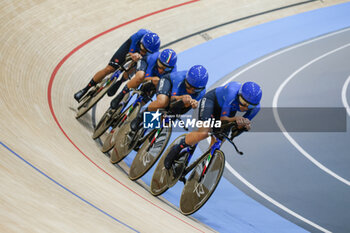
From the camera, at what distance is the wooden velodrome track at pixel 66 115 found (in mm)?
3461

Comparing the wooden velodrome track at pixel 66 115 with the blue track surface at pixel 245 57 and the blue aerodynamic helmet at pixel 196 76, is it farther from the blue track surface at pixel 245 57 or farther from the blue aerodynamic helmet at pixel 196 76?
the blue aerodynamic helmet at pixel 196 76

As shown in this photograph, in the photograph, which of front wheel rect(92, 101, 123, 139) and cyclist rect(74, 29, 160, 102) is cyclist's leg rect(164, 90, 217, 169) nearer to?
front wheel rect(92, 101, 123, 139)

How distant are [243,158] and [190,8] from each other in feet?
19.6

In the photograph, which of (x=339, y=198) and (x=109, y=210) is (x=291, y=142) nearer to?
(x=339, y=198)

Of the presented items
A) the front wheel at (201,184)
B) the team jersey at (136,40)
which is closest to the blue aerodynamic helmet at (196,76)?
the front wheel at (201,184)

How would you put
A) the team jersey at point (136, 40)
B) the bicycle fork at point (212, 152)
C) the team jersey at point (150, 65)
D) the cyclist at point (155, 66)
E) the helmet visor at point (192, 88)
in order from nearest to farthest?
the bicycle fork at point (212, 152) < the helmet visor at point (192, 88) < the cyclist at point (155, 66) < the team jersey at point (150, 65) < the team jersey at point (136, 40)

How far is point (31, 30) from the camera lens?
27.7 feet

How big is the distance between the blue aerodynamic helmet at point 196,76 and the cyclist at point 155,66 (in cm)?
80

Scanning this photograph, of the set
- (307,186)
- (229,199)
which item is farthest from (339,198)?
(229,199)

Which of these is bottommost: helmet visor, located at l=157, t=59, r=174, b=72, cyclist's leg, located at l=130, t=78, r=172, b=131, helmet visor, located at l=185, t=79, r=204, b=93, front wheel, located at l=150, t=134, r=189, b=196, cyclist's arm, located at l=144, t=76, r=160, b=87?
front wheel, located at l=150, t=134, r=189, b=196

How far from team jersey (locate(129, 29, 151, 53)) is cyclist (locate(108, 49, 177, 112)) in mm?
658

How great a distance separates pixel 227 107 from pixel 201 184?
0.88 metres

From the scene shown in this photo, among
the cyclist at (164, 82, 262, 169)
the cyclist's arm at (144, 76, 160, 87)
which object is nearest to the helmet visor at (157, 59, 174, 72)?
the cyclist's arm at (144, 76, 160, 87)

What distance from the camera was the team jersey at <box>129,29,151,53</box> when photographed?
22.2 feet
